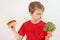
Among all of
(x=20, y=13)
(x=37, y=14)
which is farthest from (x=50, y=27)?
(x=20, y=13)

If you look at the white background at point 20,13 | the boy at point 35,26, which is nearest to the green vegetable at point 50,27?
the boy at point 35,26

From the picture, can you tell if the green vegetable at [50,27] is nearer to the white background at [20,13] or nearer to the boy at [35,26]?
the boy at [35,26]

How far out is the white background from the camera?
3.85 ft

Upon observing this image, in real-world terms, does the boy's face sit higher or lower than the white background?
higher

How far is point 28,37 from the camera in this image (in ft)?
2.78

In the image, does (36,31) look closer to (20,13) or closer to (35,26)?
(35,26)

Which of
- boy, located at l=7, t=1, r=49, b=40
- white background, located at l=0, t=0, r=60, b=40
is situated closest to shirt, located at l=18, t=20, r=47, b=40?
boy, located at l=7, t=1, r=49, b=40

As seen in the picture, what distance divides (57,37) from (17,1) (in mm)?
371

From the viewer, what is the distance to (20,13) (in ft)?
3.89

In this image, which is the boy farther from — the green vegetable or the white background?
the white background

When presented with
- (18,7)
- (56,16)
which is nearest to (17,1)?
(18,7)

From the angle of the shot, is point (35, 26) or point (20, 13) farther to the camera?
point (20, 13)

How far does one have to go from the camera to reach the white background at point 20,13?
1.17 metres

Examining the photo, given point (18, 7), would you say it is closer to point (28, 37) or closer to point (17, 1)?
point (17, 1)
